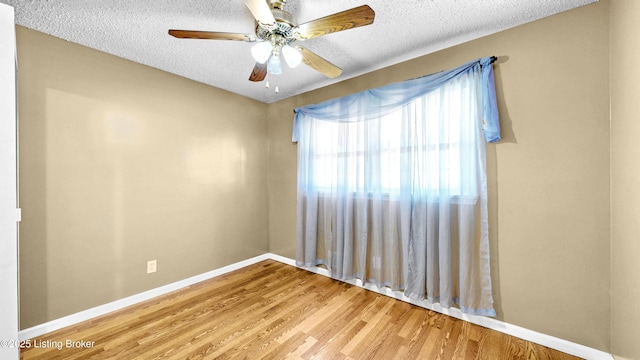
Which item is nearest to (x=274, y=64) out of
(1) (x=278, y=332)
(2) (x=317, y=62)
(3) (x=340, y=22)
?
(2) (x=317, y=62)

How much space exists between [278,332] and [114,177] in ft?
6.76

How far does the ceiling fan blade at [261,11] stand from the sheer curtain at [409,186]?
4.60 ft

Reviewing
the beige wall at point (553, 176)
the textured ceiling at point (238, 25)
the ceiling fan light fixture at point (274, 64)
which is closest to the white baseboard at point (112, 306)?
the textured ceiling at point (238, 25)

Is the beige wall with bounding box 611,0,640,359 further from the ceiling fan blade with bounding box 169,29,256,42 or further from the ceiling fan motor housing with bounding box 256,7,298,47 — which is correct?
the ceiling fan blade with bounding box 169,29,256,42

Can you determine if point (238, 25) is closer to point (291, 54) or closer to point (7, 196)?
point (291, 54)

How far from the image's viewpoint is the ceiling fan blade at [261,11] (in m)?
1.23

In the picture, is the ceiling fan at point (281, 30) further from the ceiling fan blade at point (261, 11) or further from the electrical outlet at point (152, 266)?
the electrical outlet at point (152, 266)

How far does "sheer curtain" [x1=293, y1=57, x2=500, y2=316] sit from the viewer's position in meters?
1.90

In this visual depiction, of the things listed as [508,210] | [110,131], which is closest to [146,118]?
[110,131]

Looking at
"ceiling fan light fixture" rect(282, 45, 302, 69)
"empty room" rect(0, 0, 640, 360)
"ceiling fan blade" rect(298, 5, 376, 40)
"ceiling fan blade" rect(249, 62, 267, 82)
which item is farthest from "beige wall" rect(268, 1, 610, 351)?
"ceiling fan blade" rect(249, 62, 267, 82)

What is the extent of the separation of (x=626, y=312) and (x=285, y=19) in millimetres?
2626

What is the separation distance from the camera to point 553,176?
5.49 feet

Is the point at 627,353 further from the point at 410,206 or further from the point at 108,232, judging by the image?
the point at 108,232

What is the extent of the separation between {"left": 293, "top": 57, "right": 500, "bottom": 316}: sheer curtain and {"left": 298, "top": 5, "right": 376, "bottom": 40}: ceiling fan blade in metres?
1.11
